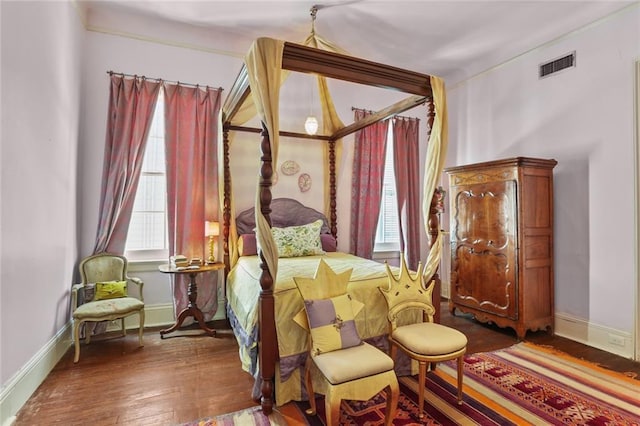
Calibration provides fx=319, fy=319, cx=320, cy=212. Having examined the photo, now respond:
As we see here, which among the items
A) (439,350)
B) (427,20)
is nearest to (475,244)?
(439,350)

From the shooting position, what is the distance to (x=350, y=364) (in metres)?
1.81

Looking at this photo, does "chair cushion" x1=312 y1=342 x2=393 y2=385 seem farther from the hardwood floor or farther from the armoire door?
the armoire door

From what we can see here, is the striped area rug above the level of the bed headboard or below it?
below

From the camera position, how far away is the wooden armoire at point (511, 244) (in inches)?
132

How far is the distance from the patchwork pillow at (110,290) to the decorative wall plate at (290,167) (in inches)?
89.7

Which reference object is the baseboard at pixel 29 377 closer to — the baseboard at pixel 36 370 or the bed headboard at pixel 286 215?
the baseboard at pixel 36 370

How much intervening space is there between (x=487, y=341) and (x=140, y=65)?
4831 millimetres

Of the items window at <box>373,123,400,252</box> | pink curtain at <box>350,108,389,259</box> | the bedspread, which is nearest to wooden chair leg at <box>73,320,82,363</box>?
the bedspread

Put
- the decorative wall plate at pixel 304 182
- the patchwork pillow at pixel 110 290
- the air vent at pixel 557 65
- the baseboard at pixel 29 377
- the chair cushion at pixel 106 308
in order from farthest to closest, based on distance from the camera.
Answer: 1. the decorative wall plate at pixel 304 182
2. the air vent at pixel 557 65
3. the patchwork pillow at pixel 110 290
4. the chair cushion at pixel 106 308
5. the baseboard at pixel 29 377

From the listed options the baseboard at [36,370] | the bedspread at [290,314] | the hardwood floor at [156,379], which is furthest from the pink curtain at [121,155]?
the bedspread at [290,314]

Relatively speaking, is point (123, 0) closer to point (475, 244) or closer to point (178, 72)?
point (178, 72)

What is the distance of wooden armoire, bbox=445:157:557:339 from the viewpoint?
334 cm

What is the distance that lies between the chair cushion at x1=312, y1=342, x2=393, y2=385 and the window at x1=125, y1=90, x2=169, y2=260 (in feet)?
8.83

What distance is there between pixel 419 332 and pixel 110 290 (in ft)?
9.68
